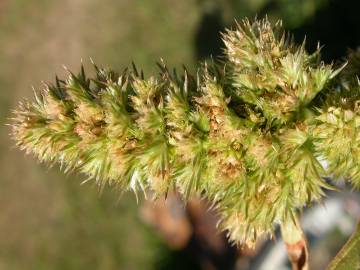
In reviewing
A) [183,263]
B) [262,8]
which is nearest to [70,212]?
[183,263]

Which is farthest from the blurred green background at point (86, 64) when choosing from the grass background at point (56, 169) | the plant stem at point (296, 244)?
the plant stem at point (296, 244)

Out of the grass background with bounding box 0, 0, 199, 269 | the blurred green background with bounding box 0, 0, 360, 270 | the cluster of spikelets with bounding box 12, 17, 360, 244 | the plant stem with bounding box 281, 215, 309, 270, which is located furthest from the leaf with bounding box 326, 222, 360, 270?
the grass background with bounding box 0, 0, 199, 269

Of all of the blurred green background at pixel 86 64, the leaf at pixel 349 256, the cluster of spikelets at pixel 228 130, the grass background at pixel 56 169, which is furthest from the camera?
the grass background at pixel 56 169

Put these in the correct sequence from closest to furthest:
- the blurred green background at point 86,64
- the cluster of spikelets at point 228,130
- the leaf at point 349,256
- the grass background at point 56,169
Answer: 1. the cluster of spikelets at point 228,130
2. the leaf at point 349,256
3. the blurred green background at point 86,64
4. the grass background at point 56,169

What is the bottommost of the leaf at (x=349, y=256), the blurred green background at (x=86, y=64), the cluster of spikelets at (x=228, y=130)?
the leaf at (x=349, y=256)

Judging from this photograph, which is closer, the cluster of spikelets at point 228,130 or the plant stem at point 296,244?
the cluster of spikelets at point 228,130

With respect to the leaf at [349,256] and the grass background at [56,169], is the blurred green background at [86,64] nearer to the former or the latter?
the grass background at [56,169]

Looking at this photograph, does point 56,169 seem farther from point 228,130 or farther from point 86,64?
point 228,130
